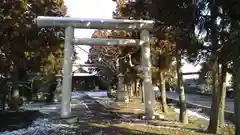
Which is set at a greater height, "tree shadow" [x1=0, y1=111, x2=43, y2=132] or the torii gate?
the torii gate

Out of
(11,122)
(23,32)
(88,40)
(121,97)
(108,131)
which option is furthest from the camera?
(121,97)

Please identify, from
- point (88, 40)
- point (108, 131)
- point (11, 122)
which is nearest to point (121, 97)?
point (88, 40)

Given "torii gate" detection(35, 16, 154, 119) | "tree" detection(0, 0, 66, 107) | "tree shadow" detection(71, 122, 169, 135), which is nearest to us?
"tree shadow" detection(71, 122, 169, 135)

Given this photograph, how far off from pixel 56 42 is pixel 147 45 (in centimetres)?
544

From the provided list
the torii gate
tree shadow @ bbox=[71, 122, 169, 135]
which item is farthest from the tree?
tree shadow @ bbox=[71, 122, 169, 135]

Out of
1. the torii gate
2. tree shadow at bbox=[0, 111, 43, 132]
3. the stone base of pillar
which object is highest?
the torii gate

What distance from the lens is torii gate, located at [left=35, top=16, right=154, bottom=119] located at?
12250mm

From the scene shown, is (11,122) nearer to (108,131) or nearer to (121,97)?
(108,131)

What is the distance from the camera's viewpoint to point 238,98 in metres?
6.97

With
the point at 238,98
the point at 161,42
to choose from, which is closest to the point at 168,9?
the point at 238,98

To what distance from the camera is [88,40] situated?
42.3 feet

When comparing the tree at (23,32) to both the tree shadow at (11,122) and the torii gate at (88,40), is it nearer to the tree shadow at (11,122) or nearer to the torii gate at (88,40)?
the torii gate at (88,40)

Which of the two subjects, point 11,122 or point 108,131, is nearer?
point 108,131

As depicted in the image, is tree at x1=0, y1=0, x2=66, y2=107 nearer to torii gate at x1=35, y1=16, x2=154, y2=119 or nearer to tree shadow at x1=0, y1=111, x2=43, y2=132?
torii gate at x1=35, y1=16, x2=154, y2=119
